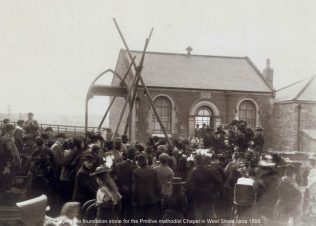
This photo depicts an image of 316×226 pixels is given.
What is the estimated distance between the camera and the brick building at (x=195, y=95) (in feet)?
79.0

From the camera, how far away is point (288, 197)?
23.7ft

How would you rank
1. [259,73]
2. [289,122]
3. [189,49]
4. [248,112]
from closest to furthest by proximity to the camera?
[289,122]
[248,112]
[259,73]
[189,49]

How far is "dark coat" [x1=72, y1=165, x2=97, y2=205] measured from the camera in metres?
7.28

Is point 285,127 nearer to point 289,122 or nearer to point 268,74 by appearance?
point 289,122

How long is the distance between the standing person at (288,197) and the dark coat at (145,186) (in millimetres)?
2202

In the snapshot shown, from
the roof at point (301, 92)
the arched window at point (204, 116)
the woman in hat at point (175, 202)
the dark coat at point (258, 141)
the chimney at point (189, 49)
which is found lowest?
the woman in hat at point (175, 202)

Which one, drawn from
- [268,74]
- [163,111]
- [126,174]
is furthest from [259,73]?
[126,174]

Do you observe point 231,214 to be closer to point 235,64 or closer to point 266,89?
point 266,89

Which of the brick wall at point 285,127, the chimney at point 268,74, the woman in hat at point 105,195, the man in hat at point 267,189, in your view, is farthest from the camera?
the chimney at point 268,74

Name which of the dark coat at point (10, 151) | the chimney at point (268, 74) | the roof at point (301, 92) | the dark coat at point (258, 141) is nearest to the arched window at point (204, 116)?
the roof at point (301, 92)

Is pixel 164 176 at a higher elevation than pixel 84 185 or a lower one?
higher

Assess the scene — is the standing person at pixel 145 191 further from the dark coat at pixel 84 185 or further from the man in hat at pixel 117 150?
the man in hat at pixel 117 150

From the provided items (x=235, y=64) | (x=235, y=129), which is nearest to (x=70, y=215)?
(x=235, y=129)

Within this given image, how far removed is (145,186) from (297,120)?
19.5 m
